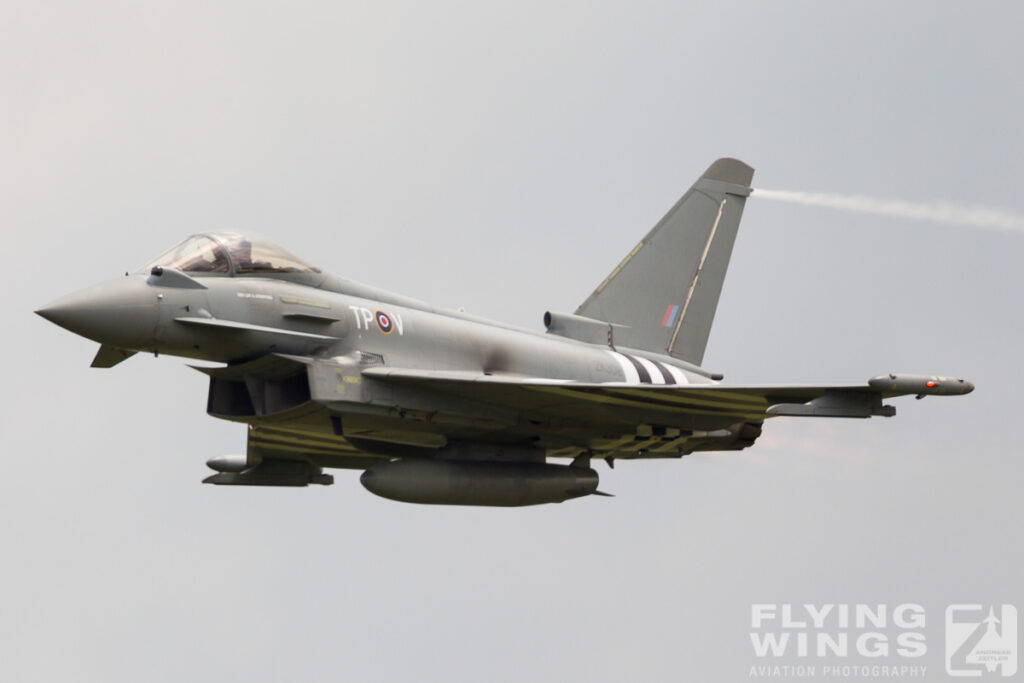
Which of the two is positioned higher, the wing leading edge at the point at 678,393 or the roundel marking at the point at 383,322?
the roundel marking at the point at 383,322

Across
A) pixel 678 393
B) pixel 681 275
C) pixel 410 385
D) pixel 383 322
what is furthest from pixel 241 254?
pixel 681 275

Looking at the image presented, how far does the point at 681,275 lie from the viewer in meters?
24.0

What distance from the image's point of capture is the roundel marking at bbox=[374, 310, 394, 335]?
19500mm

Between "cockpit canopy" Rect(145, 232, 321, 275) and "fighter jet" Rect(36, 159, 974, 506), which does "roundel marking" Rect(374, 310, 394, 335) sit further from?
"cockpit canopy" Rect(145, 232, 321, 275)

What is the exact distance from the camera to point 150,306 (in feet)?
Result: 59.1

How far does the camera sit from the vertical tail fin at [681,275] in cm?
2320

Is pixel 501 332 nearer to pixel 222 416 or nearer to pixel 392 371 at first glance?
pixel 392 371

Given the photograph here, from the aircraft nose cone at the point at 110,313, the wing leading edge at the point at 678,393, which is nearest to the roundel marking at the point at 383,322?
the wing leading edge at the point at 678,393

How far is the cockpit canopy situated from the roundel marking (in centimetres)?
A: 108

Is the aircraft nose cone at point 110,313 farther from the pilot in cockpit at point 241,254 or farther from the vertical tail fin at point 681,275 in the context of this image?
the vertical tail fin at point 681,275

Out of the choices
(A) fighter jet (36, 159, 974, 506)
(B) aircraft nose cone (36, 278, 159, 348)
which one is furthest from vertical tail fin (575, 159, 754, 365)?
(B) aircraft nose cone (36, 278, 159, 348)

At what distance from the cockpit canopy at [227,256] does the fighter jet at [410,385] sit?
0.02m

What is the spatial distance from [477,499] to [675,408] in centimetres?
281

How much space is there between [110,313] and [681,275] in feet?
31.0
